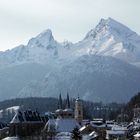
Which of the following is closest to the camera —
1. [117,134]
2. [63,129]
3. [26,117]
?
[117,134]

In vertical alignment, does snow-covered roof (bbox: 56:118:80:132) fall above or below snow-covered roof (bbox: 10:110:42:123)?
below

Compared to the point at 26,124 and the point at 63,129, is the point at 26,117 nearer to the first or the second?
the point at 26,124

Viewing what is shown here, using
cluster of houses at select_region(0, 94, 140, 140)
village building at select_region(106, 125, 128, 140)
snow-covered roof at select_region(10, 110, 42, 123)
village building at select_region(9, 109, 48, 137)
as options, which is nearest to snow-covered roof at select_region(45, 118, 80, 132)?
cluster of houses at select_region(0, 94, 140, 140)

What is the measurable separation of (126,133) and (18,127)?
29.0 meters

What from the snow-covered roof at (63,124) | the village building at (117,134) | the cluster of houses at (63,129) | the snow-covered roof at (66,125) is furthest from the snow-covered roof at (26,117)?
the village building at (117,134)

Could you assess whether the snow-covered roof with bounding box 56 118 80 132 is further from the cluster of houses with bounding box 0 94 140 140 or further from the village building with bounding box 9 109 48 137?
the village building with bounding box 9 109 48 137

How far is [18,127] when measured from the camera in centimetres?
14450

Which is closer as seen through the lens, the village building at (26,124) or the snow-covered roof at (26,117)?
the village building at (26,124)

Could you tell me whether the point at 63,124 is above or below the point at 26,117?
below

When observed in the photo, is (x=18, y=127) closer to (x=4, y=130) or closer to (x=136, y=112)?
(x=4, y=130)

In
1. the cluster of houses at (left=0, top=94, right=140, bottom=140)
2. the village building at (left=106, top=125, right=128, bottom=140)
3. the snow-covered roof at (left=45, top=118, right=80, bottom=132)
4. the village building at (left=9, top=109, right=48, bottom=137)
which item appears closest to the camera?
the cluster of houses at (left=0, top=94, right=140, bottom=140)

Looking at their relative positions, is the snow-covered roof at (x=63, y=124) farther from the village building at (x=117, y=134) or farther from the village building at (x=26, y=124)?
the village building at (x=117, y=134)

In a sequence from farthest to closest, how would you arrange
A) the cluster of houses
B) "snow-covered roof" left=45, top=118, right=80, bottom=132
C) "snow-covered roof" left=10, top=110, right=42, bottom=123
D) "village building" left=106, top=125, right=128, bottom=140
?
"snow-covered roof" left=10, top=110, right=42, bottom=123 < "snow-covered roof" left=45, top=118, right=80, bottom=132 < "village building" left=106, top=125, right=128, bottom=140 < the cluster of houses

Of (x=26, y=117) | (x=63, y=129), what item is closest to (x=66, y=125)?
(x=63, y=129)
